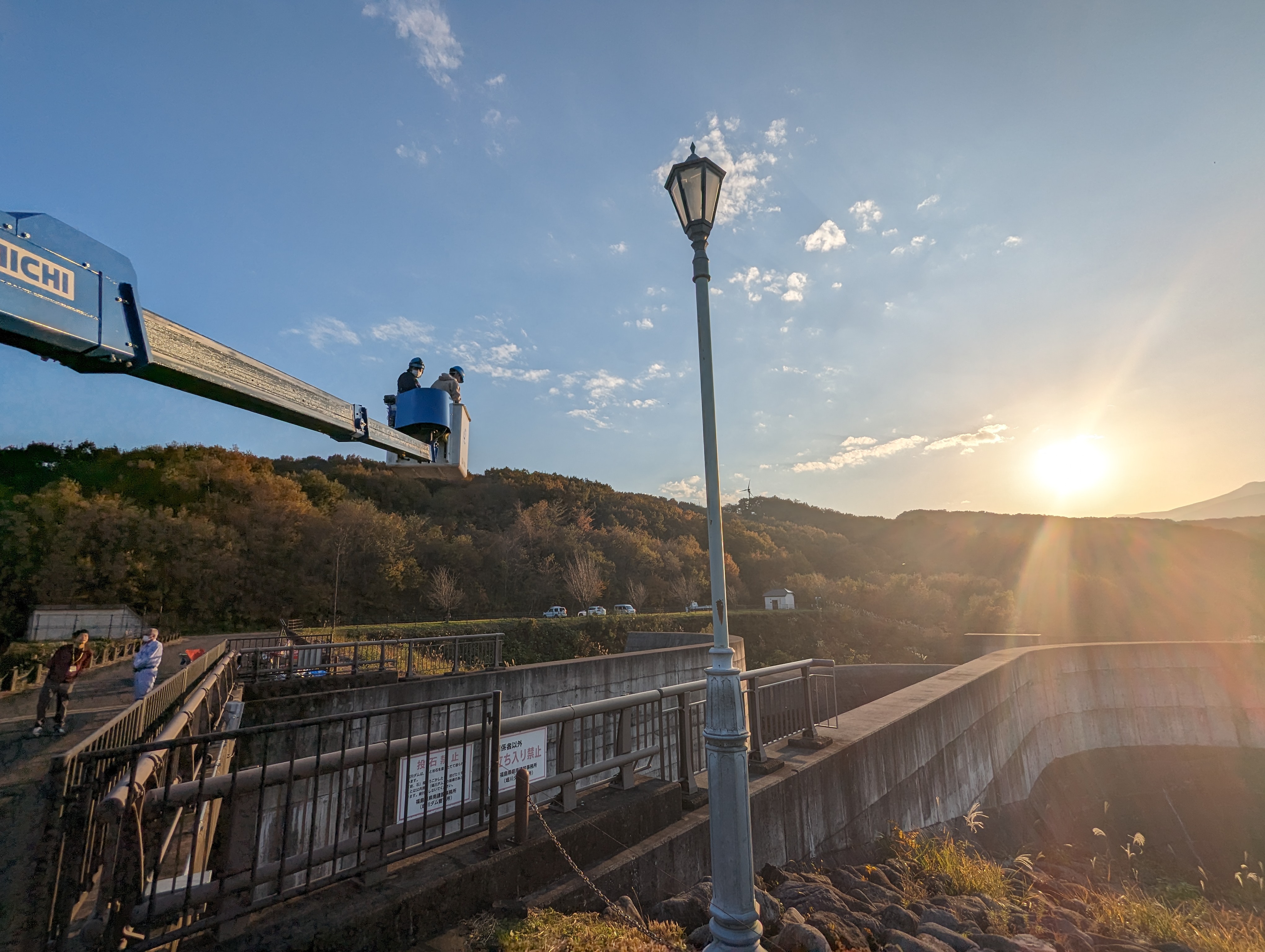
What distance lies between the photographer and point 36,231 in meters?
3.03

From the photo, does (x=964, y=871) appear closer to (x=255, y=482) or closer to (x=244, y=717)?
(x=244, y=717)

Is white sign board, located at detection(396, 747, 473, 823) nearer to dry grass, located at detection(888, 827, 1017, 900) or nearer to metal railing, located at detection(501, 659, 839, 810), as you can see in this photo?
metal railing, located at detection(501, 659, 839, 810)

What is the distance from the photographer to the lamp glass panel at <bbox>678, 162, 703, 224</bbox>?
4484mm

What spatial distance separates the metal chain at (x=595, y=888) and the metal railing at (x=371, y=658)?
1128cm

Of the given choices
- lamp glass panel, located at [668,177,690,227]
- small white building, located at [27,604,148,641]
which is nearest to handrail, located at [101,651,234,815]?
lamp glass panel, located at [668,177,690,227]

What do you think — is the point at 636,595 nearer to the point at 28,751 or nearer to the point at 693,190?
the point at 28,751

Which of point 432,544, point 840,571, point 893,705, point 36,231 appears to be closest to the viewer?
point 36,231

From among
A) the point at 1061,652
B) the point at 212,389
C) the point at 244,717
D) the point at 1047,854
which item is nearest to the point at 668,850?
the point at 212,389

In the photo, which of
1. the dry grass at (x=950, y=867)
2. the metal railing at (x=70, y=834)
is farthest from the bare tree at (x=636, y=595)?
the metal railing at (x=70, y=834)

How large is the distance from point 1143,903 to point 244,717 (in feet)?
48.0

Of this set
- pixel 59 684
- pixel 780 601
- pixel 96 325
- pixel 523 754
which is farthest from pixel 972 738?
pixel 780 601

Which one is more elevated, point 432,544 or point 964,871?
point 432,544

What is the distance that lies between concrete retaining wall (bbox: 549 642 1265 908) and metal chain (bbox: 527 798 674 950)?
0.14 m

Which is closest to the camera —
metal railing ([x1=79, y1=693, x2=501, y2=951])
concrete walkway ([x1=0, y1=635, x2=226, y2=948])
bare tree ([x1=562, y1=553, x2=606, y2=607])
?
metal railing ([x1=79, y1=693, x2=501, y2=951])
